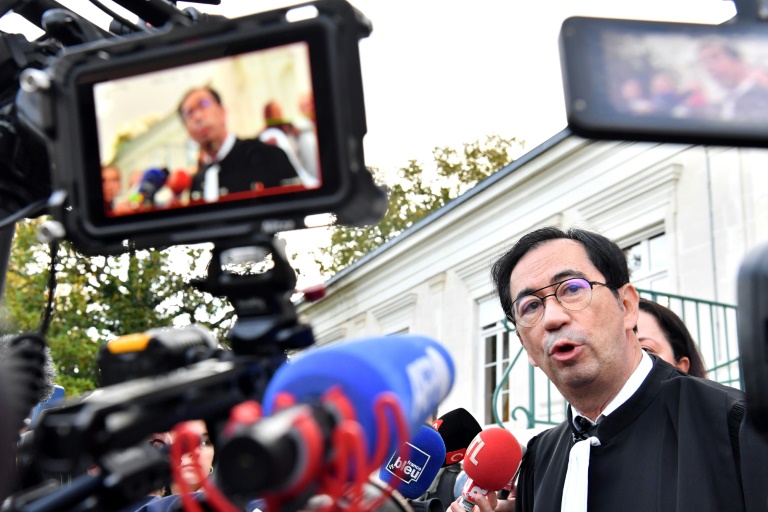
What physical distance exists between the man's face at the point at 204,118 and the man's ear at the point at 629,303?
234cm

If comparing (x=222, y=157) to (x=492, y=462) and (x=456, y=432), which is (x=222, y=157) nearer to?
(x=492, y=462)

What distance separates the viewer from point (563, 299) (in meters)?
3.40

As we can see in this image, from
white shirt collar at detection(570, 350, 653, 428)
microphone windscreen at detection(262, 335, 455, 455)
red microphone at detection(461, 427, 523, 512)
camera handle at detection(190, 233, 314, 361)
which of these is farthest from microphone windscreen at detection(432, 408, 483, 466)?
microphone windscreen at detection(262, 335, 455, 455)

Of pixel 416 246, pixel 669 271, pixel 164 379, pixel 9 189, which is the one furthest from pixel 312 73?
pixel 416 246

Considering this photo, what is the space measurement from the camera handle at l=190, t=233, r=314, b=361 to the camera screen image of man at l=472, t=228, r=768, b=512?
1.68 m

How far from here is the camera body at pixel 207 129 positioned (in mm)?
1397

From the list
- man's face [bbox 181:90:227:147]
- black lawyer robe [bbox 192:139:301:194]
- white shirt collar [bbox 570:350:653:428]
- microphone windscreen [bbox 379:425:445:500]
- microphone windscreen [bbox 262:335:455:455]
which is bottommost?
microphone windscreen [bbox 379:425:445:500]

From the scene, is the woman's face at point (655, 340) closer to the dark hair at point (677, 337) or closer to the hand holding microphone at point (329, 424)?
the dark hair at point (677, 337)

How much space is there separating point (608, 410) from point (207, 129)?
2196 millimetres

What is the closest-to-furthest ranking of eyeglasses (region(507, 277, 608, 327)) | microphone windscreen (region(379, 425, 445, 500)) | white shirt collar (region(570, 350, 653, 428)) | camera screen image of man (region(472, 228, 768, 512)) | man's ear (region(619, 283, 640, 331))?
camera screen image of man (region(472, 228, 768, 512)) < white shirt collar (region(570, 350, 653, 428)) < eyeglasses (region(507, 277, 608, 327)) < man's ear (region(619, 283, 640, 331)) < microphone windscreen (region(379, 425, 445, 500))

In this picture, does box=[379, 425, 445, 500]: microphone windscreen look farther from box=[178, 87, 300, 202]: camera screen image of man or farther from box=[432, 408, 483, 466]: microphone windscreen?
box=[178, 87, 300, 202]: camera screen image of man

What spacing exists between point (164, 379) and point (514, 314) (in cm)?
Result: 245

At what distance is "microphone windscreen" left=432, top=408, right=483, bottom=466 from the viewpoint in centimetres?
466

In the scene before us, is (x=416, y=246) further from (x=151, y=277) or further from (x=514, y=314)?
(x=514, y=314)
